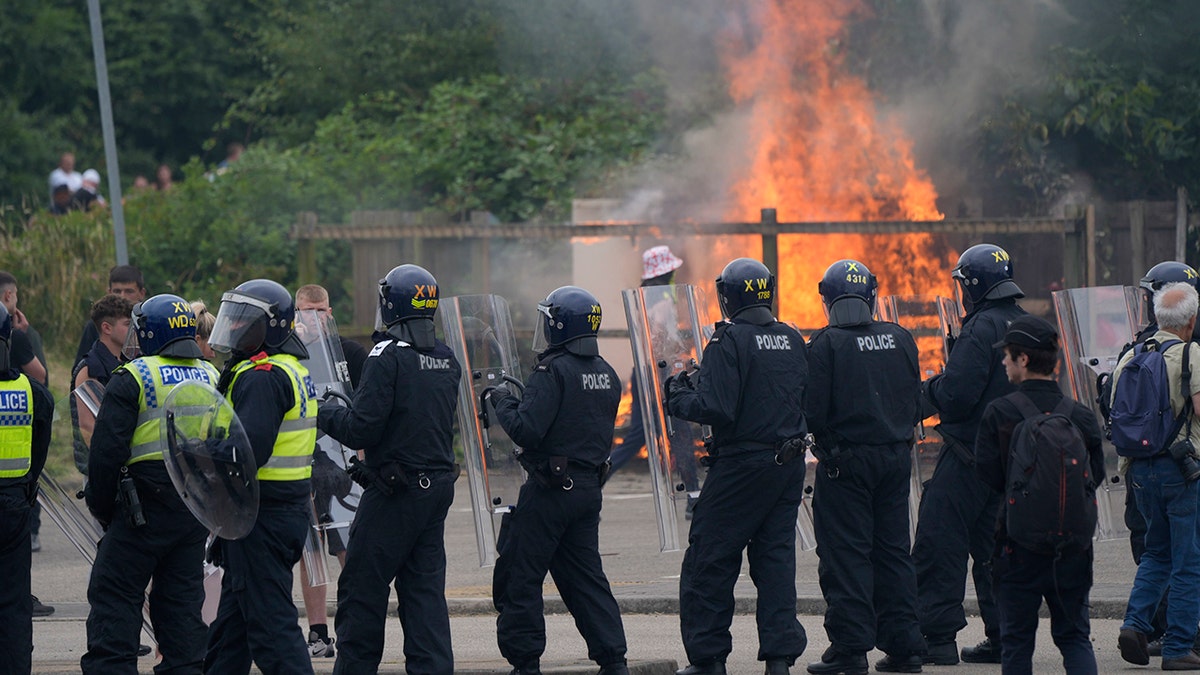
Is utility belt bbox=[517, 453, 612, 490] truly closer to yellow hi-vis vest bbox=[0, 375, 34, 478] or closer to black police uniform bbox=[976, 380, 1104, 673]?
black police uniform bbox=[976, 380, 1104, 673]

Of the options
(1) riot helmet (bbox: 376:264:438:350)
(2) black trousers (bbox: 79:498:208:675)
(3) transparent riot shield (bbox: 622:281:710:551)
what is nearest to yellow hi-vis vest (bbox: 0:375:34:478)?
(2) black trousers (bbox: 79:498:208:675)

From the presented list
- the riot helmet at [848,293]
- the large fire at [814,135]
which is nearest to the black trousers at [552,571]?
the riot helmet at [848,293]

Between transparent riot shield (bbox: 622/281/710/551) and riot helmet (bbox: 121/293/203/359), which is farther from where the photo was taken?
transparent riot shield (bbox: 622/281/710/551)

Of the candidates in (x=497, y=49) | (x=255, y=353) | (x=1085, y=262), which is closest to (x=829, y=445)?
(x=255, y=353)

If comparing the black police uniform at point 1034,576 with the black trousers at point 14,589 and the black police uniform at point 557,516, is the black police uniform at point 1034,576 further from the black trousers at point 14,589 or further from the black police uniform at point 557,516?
the black trousers at point 14,589

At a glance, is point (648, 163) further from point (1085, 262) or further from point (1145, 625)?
point (1145, 625)

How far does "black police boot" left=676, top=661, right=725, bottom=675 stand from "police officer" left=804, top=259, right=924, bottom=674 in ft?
1.62

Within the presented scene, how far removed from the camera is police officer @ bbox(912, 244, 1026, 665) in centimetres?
775

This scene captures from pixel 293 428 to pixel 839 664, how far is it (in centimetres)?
262

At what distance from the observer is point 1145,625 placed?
7414mm

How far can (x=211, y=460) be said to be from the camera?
6.34 meters

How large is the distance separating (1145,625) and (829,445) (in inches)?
61.2

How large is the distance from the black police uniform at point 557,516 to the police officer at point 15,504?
188 cm

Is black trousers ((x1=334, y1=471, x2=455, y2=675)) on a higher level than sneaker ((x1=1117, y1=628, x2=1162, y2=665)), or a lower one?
higher
